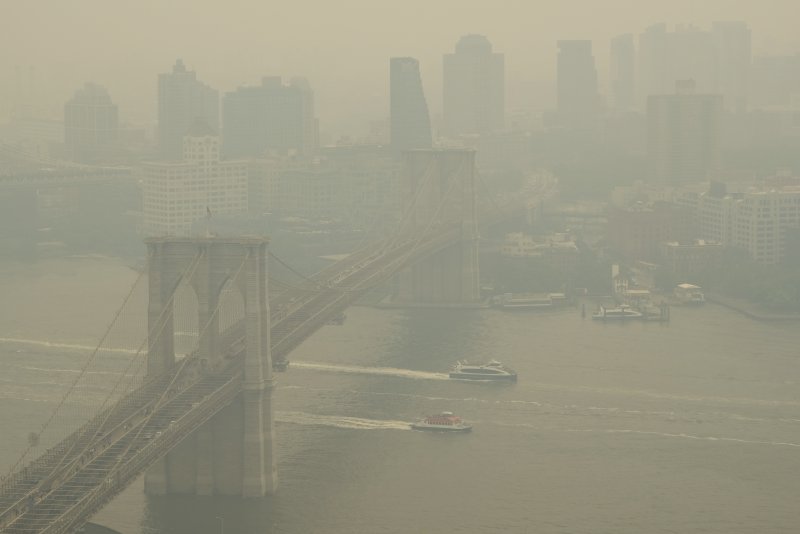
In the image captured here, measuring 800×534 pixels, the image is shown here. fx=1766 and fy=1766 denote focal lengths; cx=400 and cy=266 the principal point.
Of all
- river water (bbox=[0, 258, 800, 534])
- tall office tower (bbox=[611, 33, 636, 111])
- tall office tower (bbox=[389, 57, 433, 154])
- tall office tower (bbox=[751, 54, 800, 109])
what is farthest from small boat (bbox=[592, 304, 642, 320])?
tall office tower (bbox=[611, 33, 636, 111])

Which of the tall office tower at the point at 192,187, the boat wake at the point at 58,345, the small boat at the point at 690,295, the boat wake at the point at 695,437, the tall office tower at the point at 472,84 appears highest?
the tall office tower at the point at 472,84

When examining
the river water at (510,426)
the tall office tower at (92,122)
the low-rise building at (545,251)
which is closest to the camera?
the river water at (510,426)

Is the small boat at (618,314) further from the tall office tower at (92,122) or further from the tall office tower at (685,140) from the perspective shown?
the tall office tower at (92,122)

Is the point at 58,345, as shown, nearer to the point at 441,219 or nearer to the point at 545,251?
the point at 441,219

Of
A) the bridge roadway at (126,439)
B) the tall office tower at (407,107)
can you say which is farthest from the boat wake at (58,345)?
the tall office tower at (407,107)

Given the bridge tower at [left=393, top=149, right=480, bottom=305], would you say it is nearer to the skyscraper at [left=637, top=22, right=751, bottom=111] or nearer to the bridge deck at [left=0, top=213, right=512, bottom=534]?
the bridge deck at [left=0, top=213, right=512, bottom=534]

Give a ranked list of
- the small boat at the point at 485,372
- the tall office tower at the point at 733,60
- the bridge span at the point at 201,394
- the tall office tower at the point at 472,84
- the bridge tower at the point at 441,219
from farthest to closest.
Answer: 1. the tall office tower at the point at 733,60
2. the tall office tower at the point at 472,84
3. the bridge tower at the point at 441,219
4. the small boat at the point at 485,372
5. the bridge span at the point at 201,394

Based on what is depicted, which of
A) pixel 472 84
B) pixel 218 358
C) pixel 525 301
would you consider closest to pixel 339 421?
pixel 218 358
